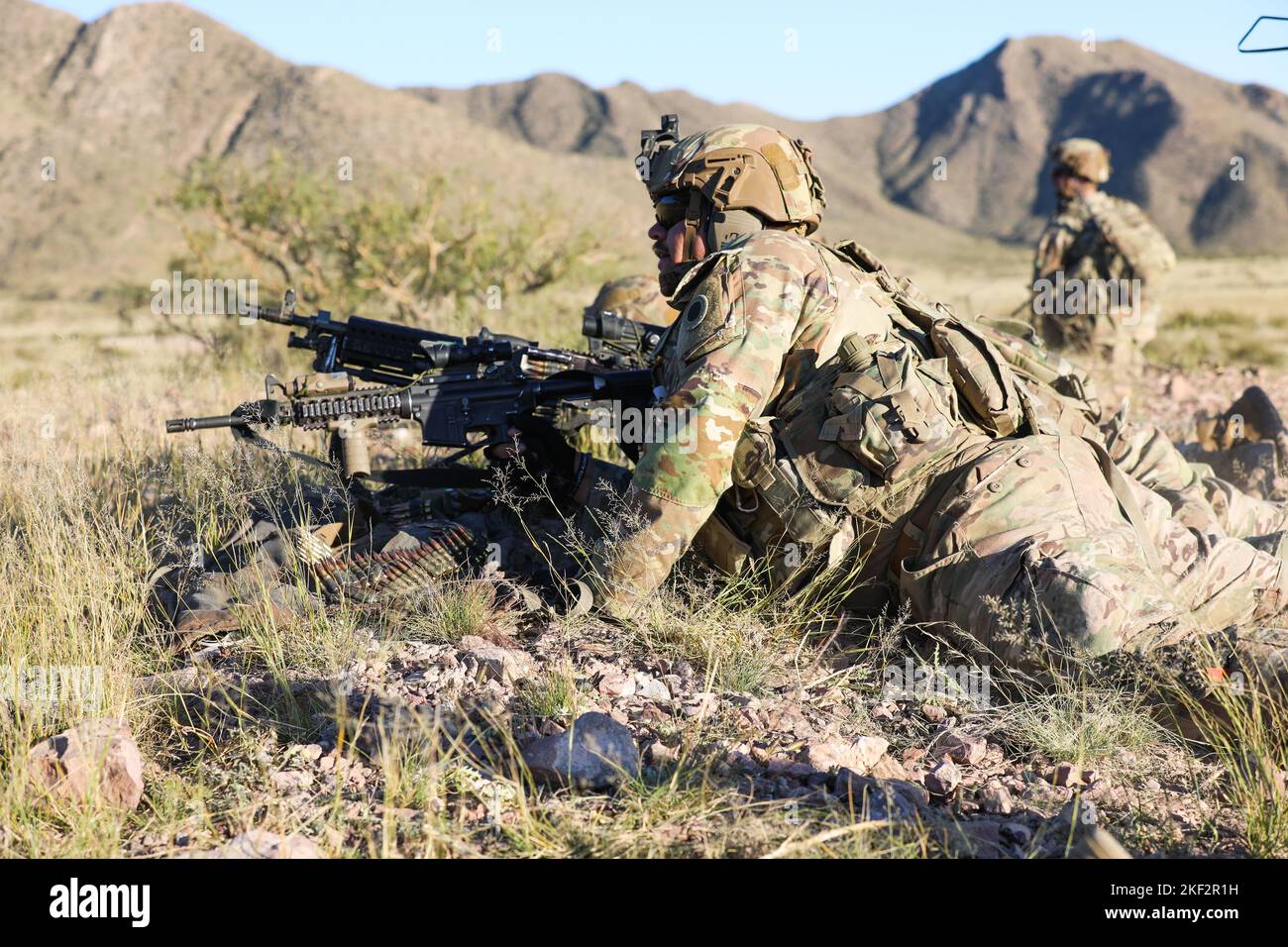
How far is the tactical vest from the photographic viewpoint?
342 cm

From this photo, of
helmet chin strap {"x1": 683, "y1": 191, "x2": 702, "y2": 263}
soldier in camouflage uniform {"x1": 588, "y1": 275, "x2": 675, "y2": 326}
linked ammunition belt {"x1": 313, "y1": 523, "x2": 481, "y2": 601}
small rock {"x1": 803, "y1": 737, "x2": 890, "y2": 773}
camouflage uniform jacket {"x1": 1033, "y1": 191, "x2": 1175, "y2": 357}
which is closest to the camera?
small rock {"x1": 803, "y1": 737, "x2": 890, "y2": 773}

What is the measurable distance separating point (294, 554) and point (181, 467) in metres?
1.81

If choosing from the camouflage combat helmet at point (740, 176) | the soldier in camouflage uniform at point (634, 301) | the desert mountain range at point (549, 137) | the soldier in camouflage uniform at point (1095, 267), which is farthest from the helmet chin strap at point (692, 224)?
the desert mountain range at point (549, 137)

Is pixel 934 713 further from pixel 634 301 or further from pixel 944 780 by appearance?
pixel 634 301

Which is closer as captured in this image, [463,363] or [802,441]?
[802,441]

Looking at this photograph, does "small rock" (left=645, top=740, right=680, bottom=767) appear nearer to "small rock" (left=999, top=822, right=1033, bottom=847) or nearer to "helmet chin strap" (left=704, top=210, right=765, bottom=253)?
"small rock" (left=999, top=822, right=1033, bottom=847)

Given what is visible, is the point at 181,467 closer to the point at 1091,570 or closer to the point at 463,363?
the point at 463,363

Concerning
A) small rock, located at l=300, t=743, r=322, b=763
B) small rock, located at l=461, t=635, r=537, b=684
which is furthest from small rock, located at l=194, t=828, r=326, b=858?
small rock, located at l=461, t=635, r=537, b=684

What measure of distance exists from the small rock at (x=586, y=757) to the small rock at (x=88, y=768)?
38.3 inches

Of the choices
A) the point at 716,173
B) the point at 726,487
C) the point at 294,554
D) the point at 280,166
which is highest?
the point at 280,166

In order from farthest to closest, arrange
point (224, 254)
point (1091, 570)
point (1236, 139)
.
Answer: point (1236, 139)
point (224, 254)
point (1091, 570)

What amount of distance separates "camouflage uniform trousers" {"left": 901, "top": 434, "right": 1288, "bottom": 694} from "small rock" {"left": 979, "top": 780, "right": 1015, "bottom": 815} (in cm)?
49
